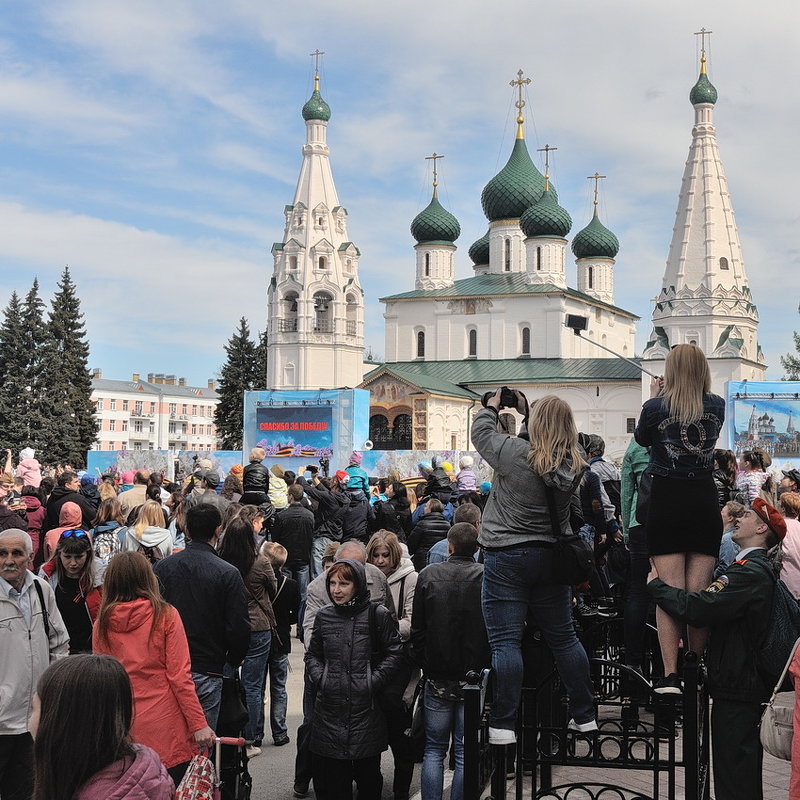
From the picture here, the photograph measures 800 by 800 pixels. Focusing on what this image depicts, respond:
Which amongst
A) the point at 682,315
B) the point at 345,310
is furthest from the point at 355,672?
the point at 345,310

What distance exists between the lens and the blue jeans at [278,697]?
7824 millimetres

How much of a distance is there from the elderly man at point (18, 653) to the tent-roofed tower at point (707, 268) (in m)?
46.8

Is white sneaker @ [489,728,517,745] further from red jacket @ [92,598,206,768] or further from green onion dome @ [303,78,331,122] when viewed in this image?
green onion dome @ [303,78,331,122]

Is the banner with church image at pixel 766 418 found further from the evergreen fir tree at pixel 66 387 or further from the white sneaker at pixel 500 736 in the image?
the evergreen fir tree at pixel 66 387

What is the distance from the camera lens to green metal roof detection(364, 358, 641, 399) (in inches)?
2173

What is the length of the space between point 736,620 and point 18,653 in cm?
333

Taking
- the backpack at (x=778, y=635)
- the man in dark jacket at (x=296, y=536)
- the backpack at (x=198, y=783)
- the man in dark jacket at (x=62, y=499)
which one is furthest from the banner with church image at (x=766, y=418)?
the backpack at (x=198, y=783)

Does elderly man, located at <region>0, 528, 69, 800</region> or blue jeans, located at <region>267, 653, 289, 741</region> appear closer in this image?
elderly man, located at <region>0, 528, 69, 800</region>

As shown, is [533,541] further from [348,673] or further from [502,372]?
[502,372]

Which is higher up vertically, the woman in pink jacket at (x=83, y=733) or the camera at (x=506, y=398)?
the camera at (x=506, y=398)

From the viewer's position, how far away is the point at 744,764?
4480mm

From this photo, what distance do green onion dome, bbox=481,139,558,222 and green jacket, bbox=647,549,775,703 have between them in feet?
194

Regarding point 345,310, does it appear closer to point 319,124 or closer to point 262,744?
point 319,124

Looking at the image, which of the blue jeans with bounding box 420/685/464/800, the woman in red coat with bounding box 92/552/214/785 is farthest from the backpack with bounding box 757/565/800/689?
the woman in red coat with bounding box 92/552/214/785
